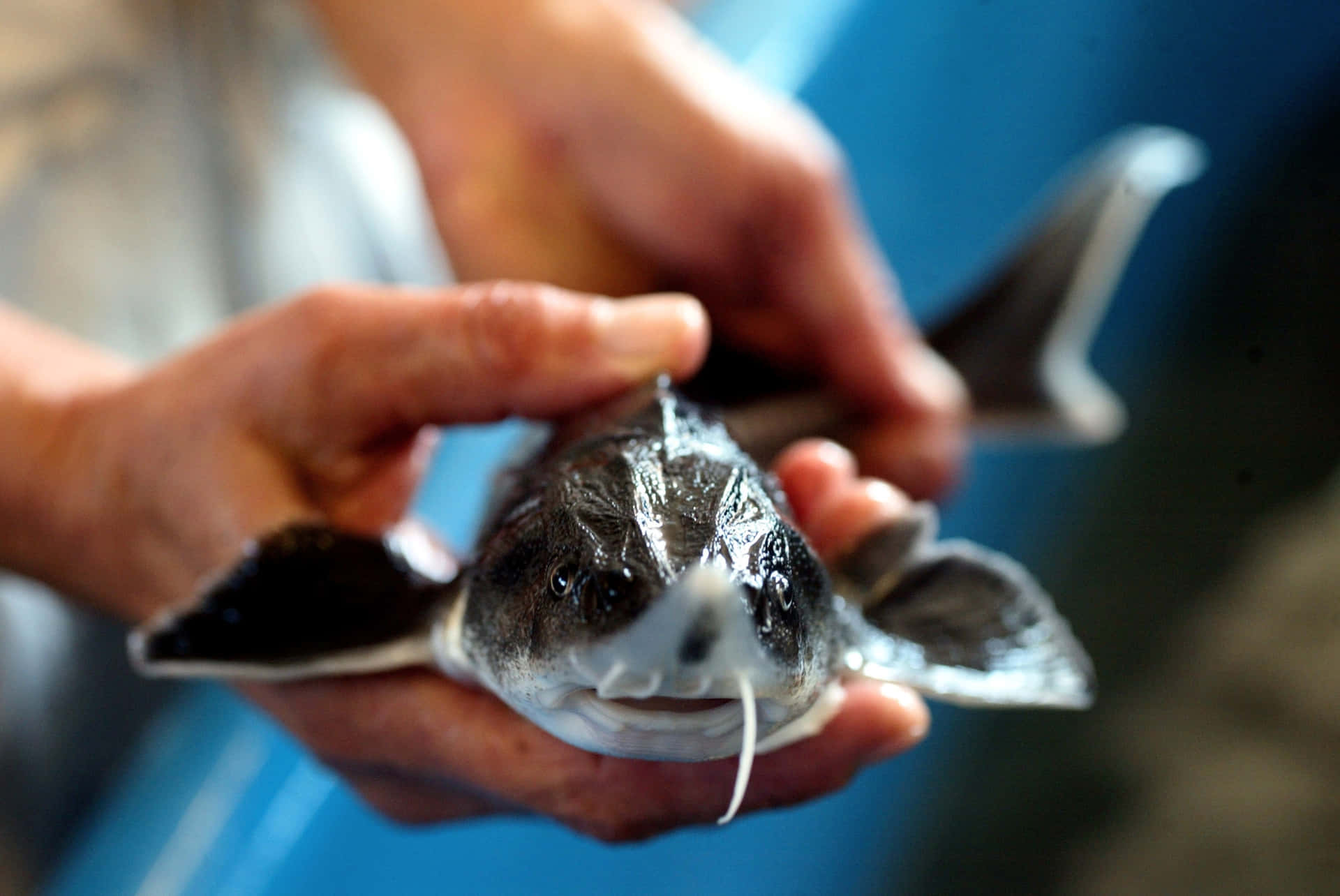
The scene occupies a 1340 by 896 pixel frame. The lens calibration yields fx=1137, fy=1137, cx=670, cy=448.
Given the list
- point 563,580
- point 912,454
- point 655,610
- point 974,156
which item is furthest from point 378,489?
point 974,156

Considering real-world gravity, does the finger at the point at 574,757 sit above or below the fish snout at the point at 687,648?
below

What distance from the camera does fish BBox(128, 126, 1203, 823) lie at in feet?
1.50

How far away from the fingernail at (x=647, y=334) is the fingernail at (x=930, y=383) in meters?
0.67

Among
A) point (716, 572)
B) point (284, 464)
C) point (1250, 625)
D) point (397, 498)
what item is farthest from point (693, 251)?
point (716, 572)

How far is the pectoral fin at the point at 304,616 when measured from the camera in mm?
682

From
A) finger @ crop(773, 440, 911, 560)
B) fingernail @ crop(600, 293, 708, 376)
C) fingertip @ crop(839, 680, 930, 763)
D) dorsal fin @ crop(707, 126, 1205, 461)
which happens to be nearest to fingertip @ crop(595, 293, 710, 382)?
fingernail @ crop(600, 293, 708, 376)

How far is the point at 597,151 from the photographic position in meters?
1.21

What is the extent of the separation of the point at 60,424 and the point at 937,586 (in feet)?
2.12

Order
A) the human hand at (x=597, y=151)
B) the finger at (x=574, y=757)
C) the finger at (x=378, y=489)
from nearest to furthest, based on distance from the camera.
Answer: the finger at (x=574, y=757) → the finger at (x=378, y=489) → the human hand at (x=597, y=151)

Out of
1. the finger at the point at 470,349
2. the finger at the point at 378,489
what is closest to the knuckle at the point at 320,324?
the finger at the point at 470,349

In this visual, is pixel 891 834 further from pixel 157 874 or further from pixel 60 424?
pixel 60 424

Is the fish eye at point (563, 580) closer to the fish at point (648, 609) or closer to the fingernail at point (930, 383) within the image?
the fish at point (648, 609)

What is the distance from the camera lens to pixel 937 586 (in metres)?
0.77

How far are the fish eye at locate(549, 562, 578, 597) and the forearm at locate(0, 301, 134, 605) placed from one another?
0.48 m
